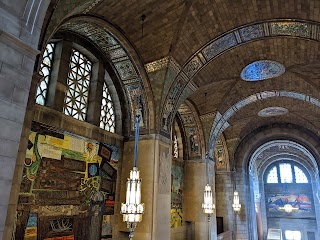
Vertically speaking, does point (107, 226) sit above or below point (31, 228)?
below

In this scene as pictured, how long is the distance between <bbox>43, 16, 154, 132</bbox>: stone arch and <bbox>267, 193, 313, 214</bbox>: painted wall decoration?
75.3ft

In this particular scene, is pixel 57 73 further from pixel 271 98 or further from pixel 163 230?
pixel 271 98

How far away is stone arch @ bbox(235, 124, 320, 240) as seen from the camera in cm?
1609

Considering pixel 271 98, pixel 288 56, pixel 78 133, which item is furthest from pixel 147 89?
pixel 271 98

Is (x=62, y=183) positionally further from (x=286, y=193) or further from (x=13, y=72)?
(x=286, y=193)

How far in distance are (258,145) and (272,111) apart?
3.49 metres

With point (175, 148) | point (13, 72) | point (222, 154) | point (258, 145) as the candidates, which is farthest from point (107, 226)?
point (258, 145)

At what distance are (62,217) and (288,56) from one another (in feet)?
29.0

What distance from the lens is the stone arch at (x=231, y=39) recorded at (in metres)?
7.52

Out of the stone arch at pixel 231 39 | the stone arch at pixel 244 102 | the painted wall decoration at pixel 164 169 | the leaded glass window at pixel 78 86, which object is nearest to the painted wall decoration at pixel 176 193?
the stone arch at pixel 244 102

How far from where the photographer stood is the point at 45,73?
6.75 meters

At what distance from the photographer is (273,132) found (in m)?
16.9

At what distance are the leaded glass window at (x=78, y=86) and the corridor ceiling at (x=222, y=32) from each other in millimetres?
1476

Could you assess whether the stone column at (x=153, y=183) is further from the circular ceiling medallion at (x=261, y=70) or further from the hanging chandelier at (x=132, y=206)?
the circular ceiling medallion at (x=261, y=70)
